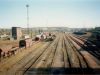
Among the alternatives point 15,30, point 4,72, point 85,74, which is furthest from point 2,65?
point 15,30

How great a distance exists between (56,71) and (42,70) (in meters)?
1.40

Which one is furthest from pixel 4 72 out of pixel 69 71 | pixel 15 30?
pixel 15 30

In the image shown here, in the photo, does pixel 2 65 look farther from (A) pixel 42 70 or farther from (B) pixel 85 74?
(B) pixel 85 74

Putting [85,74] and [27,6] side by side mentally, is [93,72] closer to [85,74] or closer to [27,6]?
[85,74]

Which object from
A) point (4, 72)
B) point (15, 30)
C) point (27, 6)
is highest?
point (27, 6)

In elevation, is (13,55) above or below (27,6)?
below

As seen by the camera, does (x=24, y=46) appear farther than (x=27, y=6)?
No

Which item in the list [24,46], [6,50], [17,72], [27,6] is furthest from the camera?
[27,6]

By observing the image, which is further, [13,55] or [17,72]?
[13,55]

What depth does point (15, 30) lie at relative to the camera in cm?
5578

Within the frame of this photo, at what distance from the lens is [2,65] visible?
691 inches

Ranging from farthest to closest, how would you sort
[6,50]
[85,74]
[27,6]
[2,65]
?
1. [27,6]
2. [6,50]
3. [2,65]
4. [85,74]

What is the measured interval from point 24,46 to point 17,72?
51.1 ft

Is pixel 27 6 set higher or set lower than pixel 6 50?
higher
